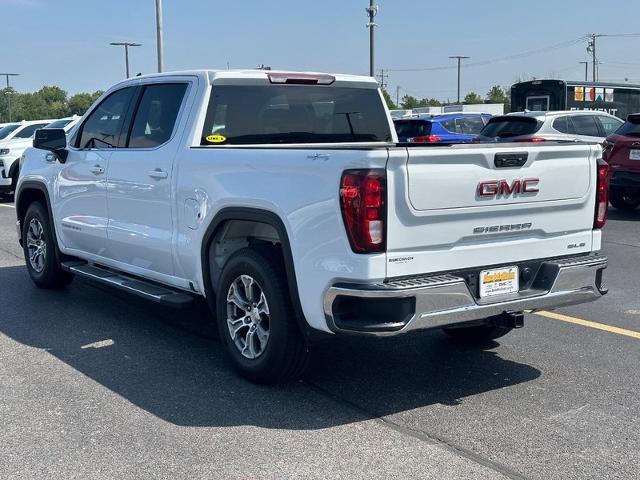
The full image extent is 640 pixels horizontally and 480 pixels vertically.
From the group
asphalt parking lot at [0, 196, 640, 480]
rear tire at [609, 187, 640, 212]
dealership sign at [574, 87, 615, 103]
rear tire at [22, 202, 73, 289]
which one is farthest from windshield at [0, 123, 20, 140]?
dealership sign at [574, 87, 615, 103]

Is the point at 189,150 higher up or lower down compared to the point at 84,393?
higher up

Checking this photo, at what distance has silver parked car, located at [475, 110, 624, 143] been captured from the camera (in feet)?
49.8

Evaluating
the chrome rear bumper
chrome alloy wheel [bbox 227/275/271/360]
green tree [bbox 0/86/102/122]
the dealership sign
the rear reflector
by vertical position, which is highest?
green tree [bbox 0/86/102/122]

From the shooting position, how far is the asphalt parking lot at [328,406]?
3.98m

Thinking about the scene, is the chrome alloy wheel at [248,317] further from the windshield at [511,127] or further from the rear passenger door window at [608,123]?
the rear passenger door window at [608,123]

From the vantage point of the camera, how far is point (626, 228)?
39.7ft

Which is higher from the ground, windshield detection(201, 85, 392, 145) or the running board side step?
windshield detection(201, 85, 392, 145)

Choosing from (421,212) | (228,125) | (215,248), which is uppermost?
(228,125)

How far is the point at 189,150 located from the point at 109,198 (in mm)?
1277

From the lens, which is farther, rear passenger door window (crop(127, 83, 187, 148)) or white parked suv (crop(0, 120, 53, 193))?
white parked suv (crop(0, 120, 53, 193))

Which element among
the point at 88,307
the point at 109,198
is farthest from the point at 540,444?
the point at 88,307

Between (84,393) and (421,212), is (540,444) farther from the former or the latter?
(84,393)

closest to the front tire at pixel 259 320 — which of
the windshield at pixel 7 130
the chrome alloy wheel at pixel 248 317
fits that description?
the chrome alloy wheel at pixel 248 317

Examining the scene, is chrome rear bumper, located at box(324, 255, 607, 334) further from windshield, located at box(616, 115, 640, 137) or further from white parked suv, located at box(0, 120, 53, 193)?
white parked suv, located at box(0, 120, 53, 193)
